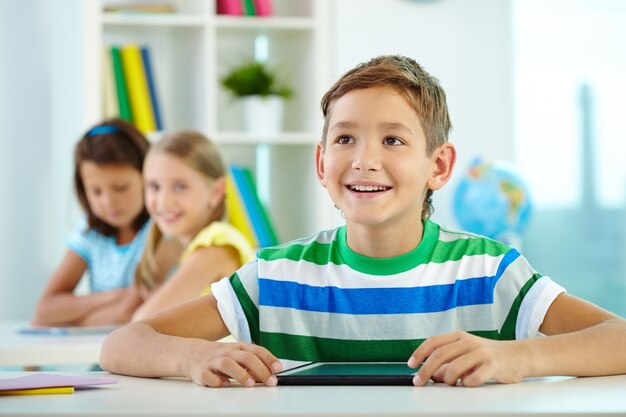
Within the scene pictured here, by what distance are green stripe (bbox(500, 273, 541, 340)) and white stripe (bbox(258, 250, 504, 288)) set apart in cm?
6

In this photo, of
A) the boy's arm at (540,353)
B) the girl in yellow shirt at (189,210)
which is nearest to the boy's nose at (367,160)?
the boy's arm at (540,353)

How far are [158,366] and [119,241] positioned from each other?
182 cm

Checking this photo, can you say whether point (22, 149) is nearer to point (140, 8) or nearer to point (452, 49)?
point (140, 8)

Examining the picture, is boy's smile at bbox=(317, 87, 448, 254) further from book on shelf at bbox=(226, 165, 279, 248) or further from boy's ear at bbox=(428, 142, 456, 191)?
book on shelf at bbox=(226, 165, 279, 248)

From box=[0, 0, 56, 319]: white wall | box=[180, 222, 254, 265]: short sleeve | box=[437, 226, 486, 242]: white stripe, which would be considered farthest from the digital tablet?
box=[0, 0, 56, 319]: white wall

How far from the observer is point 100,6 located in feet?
11.8

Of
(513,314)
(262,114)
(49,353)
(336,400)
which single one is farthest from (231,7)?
(336,400)

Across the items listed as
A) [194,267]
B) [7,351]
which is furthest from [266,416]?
[194,267]

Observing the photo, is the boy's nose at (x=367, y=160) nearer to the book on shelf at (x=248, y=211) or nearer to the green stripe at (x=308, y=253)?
the green stripe at (x=308, y=253)

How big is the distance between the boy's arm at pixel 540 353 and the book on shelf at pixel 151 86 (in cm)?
248

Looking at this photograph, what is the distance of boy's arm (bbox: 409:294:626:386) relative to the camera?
46.0 inches

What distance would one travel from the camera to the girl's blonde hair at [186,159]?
2.74 meters

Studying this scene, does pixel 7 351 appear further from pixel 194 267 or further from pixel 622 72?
pixel 622 72

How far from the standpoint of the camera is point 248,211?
3.67 meters
